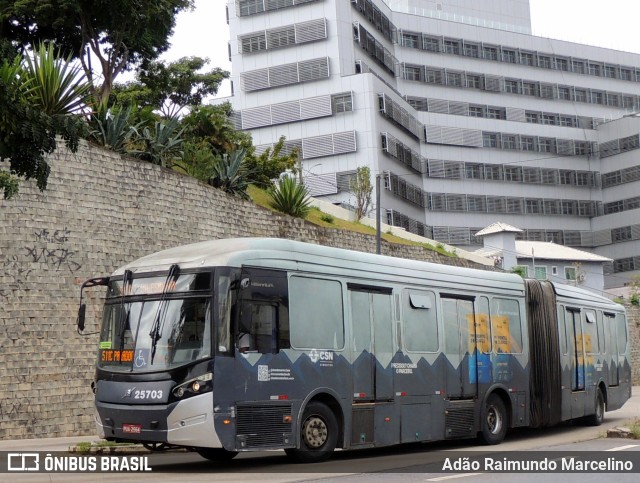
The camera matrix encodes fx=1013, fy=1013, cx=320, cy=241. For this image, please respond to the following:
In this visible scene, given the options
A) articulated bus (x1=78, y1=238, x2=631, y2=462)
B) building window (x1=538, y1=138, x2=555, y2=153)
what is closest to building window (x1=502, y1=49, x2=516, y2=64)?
building window (x1=538, y1=138, x2=555, y2=153)

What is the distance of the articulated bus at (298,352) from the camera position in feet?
42.9

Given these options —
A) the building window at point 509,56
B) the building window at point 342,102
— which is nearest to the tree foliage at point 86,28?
the building window at point 342,102

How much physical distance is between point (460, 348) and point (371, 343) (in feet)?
8.78

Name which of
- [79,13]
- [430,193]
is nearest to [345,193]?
[430,193]

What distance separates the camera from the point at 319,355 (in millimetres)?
14516

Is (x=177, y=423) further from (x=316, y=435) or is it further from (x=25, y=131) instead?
(x=25, y=131)

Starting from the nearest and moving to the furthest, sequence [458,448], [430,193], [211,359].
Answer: [211,359], [458,448], [430,193]

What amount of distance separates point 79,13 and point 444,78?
1975 inches

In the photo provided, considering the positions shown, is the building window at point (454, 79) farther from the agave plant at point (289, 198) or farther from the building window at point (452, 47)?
the agave plant at point (289, 198)

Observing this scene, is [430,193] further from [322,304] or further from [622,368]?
[322,304]

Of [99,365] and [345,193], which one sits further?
[345,193]

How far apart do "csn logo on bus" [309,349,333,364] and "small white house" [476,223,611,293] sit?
146 ft

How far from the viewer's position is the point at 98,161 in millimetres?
22516

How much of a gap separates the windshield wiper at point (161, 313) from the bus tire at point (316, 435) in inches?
92.6
